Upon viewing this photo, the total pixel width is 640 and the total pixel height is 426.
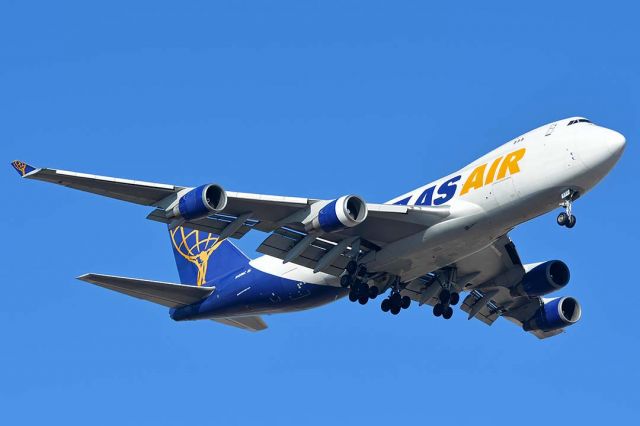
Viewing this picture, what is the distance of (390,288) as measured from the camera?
47.1 meters

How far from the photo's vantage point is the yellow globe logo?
5153 cm

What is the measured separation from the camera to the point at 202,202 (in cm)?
3978

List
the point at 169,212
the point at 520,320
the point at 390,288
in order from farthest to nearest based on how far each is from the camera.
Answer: the point at 520,320, the point at 390,288, the point at 169,212

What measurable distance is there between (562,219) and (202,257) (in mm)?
17187

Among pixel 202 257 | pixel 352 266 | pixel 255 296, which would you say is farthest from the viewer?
pixel 202 257

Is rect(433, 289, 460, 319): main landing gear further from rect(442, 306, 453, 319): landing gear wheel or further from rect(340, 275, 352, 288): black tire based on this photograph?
rect(340, 275, 352, 288): black tire

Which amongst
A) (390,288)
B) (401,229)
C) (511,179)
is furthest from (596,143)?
(390,288)

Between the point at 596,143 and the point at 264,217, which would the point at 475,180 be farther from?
the point at 264,217

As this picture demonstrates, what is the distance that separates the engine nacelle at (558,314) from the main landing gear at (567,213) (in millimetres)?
10567

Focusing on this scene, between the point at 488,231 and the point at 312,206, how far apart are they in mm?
6156

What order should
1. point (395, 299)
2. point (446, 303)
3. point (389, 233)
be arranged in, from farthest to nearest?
point (446, 303) → point (395, 299) → point (389, 233)

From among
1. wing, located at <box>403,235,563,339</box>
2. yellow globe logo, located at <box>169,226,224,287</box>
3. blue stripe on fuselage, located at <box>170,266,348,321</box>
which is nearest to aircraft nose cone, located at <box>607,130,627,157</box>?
wing, located at <box>403,235,563,339</box>

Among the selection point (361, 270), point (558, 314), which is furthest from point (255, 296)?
point (558, 314)

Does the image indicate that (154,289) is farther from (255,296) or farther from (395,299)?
(395,299)
